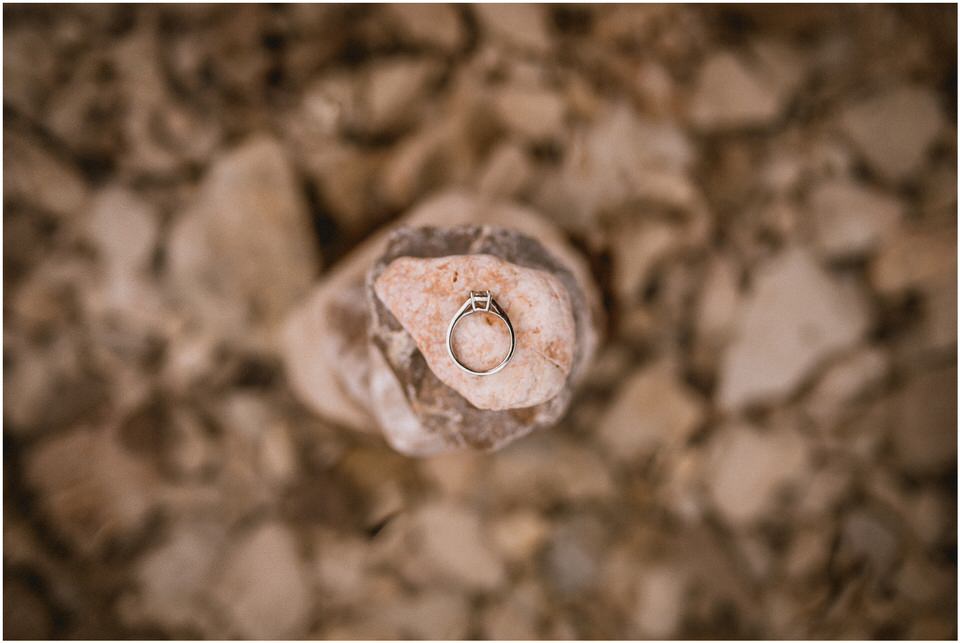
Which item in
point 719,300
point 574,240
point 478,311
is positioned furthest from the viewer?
point 719,300

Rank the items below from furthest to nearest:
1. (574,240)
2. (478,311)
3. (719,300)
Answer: (719,300) < (574,240) < (478,311)

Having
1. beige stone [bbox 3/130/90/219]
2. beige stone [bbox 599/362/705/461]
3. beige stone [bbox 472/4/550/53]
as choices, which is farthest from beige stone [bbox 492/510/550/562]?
beige stone [bbox 3/130/90/219]

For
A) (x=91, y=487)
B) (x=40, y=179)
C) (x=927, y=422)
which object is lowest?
(x=927, y=422)

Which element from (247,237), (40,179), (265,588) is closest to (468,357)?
(247,237)

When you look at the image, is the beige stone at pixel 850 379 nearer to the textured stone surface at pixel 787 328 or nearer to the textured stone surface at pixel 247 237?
the textured stone surface at pixel 787 328

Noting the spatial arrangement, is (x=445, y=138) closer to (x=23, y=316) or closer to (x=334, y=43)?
(x=334, y=43)

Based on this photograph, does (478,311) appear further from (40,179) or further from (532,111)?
(40,179)

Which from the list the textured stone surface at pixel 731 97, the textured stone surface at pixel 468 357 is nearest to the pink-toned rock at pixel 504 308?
the textured stone surface at pixel 468 357
